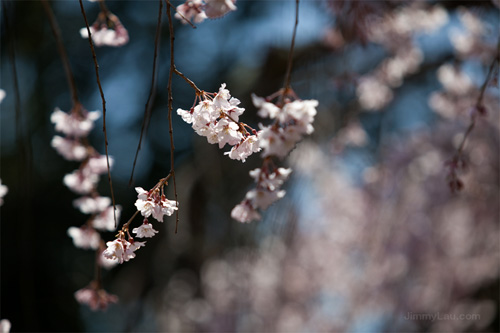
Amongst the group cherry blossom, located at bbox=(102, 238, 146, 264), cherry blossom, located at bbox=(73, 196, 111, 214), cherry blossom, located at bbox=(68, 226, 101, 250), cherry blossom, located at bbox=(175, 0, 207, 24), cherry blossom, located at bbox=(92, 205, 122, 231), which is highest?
cherry blossom, located at bbox=(175, 0, 207, 24)

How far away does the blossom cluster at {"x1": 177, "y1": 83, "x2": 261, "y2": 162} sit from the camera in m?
0.81

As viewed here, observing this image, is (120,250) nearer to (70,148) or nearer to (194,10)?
(194,10)

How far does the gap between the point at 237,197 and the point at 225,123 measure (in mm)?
2282

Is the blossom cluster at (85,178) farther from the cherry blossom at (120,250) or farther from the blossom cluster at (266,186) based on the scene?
the blossom cluster at (266,186)

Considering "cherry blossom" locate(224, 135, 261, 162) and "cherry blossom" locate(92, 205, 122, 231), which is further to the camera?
"cherry blossom" locate(92, 205, 122, 231)

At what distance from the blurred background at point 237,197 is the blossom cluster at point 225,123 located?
1927 millimetres

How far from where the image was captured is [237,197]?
3078mm

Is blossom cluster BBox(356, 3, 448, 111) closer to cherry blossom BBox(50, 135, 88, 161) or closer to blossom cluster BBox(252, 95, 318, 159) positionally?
cherry blossom BBox(50, 135, 88, 161)

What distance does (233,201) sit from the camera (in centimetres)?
300

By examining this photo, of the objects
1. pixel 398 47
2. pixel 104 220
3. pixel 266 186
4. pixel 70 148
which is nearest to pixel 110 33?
pixel 70 148

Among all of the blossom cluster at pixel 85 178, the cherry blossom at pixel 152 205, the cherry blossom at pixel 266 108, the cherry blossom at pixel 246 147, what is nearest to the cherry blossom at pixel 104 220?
the blossom cluster at pixel 85 178

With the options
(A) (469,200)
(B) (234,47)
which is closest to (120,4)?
(B) (234,47)

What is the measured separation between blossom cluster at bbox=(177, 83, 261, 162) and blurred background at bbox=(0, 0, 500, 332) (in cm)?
193

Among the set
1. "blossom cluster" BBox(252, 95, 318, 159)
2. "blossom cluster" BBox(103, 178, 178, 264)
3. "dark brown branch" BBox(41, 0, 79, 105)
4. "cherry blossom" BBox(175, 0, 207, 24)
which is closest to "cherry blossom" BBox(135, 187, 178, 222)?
"blossom cluster" BBox(103, 178, 178, 264)
